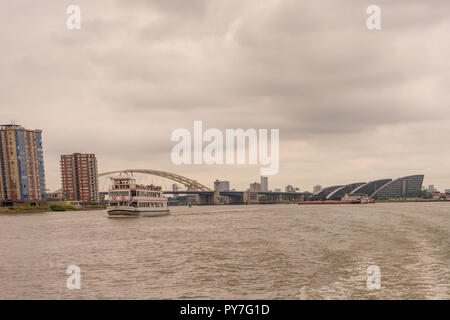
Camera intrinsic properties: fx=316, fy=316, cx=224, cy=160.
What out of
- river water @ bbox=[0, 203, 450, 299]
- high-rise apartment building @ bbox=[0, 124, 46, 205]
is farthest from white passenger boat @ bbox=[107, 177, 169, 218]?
high-rise apartment building @ bbox=[0, 124, 46, 205]

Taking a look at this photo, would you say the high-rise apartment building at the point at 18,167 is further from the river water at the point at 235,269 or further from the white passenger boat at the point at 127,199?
the river water at the point at 235,269

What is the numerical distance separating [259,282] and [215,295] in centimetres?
284

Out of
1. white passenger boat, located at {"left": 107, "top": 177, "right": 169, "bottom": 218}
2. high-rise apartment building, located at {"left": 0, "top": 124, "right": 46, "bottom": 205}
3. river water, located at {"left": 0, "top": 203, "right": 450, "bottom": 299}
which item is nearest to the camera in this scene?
river water, located at {"left": 0, "top": 203, "right": 450, "bottom": 299}

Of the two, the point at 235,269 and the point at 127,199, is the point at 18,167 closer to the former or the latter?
the point at 127,199

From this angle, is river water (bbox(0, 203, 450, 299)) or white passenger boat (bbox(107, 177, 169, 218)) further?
white passenger boat (bbox(107, 177, 169, 218))

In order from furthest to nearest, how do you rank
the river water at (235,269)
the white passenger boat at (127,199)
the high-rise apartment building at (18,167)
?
the high-rise apartment building at (18,167)
the white passenger boat at (127,199)
the river water at (235,269)

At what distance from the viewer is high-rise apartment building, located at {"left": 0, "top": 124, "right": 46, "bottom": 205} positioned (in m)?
138

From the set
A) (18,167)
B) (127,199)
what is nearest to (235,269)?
(127,199)

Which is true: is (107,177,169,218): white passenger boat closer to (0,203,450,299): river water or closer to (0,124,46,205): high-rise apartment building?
(0,203,450,299): river water

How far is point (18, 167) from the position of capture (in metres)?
139

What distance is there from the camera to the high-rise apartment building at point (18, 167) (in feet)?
451

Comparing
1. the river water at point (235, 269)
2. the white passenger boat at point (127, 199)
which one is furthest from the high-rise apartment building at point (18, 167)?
the river water at point (235, 269)

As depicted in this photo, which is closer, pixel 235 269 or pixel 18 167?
pixel 235 269
